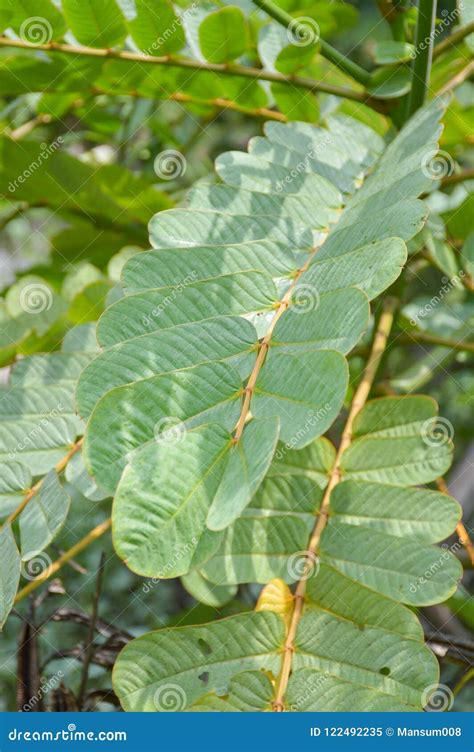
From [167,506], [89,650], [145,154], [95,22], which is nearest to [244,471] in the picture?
[167,506]

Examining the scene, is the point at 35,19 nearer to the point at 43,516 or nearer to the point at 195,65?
the point at 195,65

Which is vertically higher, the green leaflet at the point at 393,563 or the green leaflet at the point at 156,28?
the green leaflet at the point at 156,28

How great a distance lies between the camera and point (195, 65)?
90cm

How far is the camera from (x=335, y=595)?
610 millimetres

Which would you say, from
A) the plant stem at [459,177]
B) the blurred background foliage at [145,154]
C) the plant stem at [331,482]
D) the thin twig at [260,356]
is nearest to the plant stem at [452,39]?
the blurred background foliage at [145,154]

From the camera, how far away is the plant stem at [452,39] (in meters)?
0.82

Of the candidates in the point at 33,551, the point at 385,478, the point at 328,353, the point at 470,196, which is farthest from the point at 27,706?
the point at 470,196

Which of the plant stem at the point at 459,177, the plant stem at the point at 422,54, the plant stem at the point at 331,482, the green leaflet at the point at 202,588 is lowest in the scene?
the green leaflet at the point at 202,588

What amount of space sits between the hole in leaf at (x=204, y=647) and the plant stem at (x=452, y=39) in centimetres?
60

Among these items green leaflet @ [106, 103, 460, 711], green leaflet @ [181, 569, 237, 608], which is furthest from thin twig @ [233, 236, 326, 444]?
green leaflet @ [181, 569, 237, 608]

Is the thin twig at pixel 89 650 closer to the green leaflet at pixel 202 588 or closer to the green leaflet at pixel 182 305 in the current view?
the green leaflet at pixel 202 588

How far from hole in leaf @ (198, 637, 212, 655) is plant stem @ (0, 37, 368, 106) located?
560 mm

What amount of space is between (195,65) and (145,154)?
0.50 metres

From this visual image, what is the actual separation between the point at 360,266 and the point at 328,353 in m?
0.08
